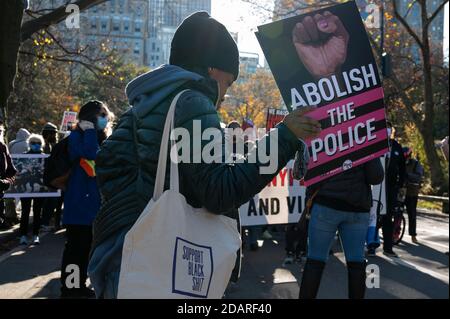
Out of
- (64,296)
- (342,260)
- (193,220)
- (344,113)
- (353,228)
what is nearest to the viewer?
(193,220)

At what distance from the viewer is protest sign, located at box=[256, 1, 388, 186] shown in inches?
126

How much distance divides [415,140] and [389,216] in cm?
2050

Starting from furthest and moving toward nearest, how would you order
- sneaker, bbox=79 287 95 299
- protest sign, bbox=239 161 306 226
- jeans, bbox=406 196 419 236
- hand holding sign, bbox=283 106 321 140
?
jeans, bbox=406 196 419 236, protest sign, bbox=239 161 306 226, sneaker, bbox=79 287 95 299, hand holding sign, bbox=283 106 321 140

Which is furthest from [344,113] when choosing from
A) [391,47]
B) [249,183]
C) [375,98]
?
[391,47]

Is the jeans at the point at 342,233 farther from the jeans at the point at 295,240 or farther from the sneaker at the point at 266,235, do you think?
the sneaker at the point at 266,235

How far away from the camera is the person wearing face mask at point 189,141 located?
1.81m

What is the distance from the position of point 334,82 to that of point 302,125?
1.50 metres

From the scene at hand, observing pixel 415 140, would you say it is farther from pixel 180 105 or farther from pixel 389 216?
pixel 180 105

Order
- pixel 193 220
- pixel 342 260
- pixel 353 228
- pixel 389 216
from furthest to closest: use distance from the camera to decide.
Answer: pixel 389 216 < pixel 342 260 < pixel 353 228 < pixel 193 220

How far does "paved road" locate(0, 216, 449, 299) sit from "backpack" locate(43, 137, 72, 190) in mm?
1159

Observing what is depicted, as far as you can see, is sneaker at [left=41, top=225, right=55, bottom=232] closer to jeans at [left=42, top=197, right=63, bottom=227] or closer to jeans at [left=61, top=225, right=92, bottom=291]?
jeans at [left=42, top=197, right=63, bottom=227]

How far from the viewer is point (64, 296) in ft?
18.5

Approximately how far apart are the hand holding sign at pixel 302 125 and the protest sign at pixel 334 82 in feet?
4.03

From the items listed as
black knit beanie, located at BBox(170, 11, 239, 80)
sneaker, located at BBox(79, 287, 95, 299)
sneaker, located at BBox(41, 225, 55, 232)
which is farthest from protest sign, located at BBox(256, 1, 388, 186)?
sneaker, located at BBox(41, 225, 55, 232)
